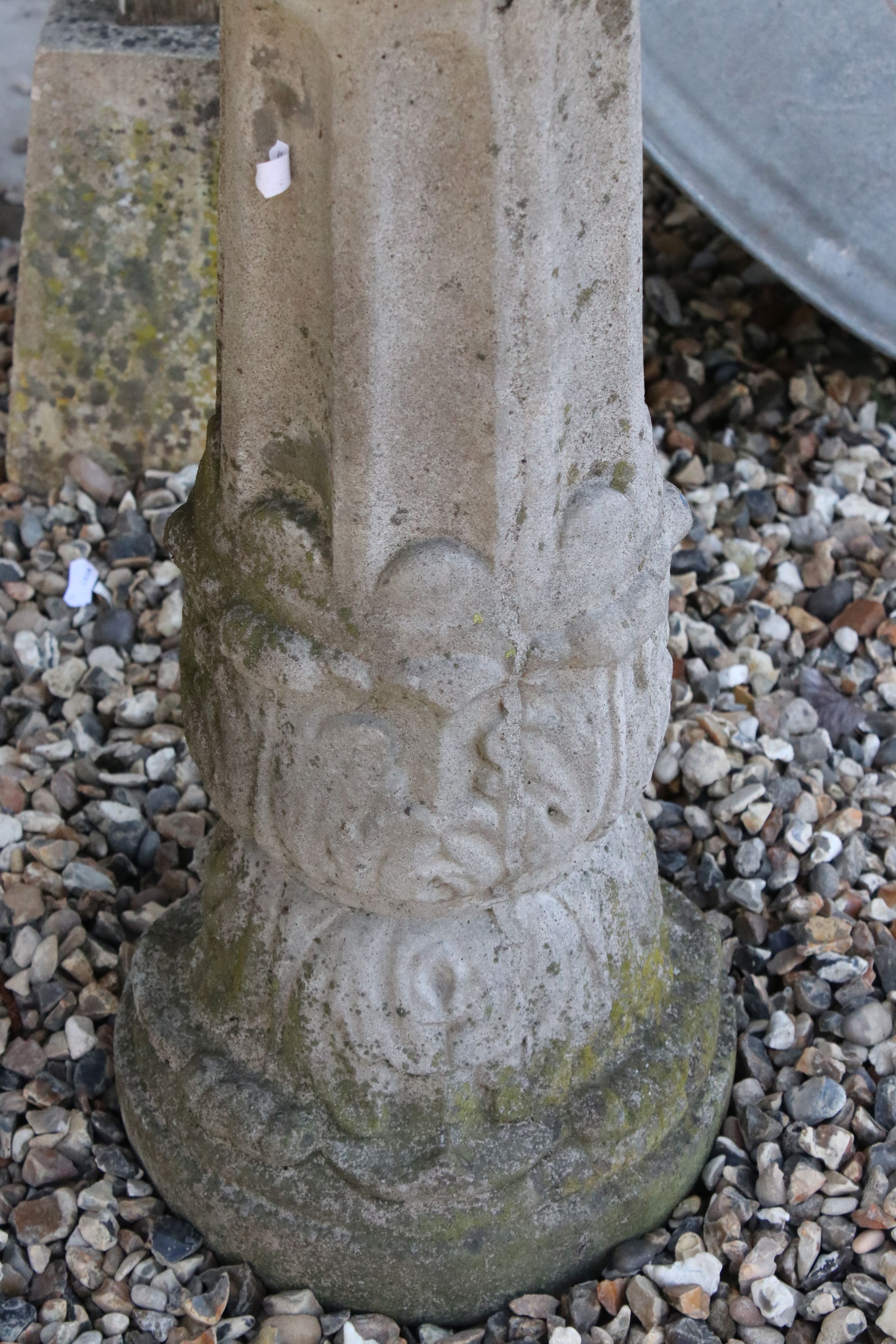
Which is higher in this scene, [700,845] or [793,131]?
[793,131]

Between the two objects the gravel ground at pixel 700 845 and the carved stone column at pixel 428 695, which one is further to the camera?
the gravel ground at pixel 700 845

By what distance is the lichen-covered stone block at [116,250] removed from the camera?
7.81 feet

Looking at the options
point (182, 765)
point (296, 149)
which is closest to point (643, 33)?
point (182, 765)

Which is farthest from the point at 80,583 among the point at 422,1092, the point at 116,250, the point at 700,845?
the point at 422,1092

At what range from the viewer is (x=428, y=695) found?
4.04 ft

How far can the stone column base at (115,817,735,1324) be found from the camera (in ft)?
4.79

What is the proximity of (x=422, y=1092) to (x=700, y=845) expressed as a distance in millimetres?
710

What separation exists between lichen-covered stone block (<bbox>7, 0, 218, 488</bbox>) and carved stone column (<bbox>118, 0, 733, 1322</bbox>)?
3.75ft

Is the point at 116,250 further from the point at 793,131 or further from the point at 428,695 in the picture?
the point at 428,695

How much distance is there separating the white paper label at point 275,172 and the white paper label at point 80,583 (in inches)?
54.3

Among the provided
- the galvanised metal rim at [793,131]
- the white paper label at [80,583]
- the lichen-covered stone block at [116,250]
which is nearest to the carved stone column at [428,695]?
the white paper label at [80,583]

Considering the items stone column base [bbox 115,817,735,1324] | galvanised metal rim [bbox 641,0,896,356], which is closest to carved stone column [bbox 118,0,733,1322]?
stone column base [bbox 115,817,735,1324]

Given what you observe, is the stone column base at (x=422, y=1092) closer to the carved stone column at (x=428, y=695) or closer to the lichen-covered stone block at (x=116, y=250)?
the carved stone column at (x=428, y=695)

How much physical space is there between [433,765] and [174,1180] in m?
0.60
